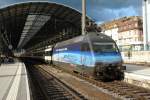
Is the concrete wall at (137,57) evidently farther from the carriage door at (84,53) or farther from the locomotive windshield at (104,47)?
the locomotive windshield at (104,47)

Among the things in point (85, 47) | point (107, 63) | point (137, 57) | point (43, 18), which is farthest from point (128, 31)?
point (107, 63)

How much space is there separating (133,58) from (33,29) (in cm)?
3791

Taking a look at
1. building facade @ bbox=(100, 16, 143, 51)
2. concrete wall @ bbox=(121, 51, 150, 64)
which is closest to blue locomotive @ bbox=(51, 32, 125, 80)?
concrete wall @ bbox=(121, 51, 150, 64)

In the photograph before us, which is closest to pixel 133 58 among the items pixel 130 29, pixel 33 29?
pixel 33 29

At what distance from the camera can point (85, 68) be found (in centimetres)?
2219

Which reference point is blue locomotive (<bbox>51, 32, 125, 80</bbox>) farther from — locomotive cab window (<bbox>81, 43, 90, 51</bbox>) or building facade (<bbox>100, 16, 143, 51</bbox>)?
building facade (<bbox>100, 16, 143, 51</bbox>)

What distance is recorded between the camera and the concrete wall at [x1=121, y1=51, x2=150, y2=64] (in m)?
40.3

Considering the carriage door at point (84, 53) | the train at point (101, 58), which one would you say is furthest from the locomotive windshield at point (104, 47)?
the carriage door at point (84, 53)

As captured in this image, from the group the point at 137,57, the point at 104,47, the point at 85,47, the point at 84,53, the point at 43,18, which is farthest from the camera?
the point at 43,18

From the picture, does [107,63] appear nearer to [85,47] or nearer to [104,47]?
[104,47]

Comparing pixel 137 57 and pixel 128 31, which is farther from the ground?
pixel 128 31

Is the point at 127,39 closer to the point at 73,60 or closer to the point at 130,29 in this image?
the point at 130,29

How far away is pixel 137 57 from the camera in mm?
43281

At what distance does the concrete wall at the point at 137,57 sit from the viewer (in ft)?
132
